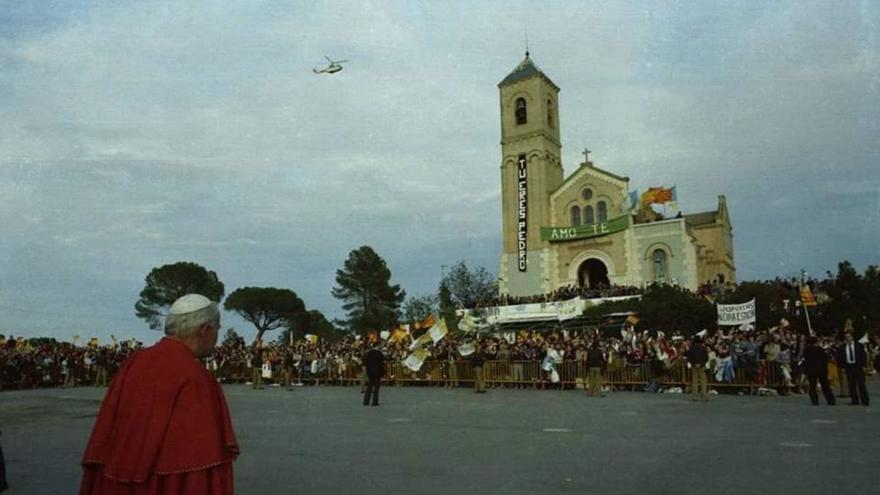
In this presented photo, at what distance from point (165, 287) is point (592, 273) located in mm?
47666

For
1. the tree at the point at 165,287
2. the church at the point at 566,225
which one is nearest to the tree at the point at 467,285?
the church at the point at 566,225

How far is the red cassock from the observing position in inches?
133

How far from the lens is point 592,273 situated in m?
58.2

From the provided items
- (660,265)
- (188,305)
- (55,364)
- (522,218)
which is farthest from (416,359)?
(522,218)

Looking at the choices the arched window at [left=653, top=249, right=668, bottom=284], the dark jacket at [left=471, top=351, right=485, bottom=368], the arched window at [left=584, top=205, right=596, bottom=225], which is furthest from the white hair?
the arched window at [left=584, top=205, right=596, bottom=225]

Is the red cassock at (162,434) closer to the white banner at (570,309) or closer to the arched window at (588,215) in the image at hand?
the white banner at (570,309)

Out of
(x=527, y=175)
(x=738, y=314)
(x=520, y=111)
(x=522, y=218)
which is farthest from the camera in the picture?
(x=520, y=111)

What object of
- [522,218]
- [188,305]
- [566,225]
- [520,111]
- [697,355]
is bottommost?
[697,355]

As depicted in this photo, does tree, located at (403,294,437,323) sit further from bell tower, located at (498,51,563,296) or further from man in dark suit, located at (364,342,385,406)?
man in dark suit, located at (364,342,385,406)

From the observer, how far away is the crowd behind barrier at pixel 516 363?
20.6m

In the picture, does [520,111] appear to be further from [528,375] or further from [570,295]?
[528,375]

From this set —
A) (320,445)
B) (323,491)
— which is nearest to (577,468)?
(323,491)

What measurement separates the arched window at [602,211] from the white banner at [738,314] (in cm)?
3032

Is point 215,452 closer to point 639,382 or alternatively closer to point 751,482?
point 751,482
